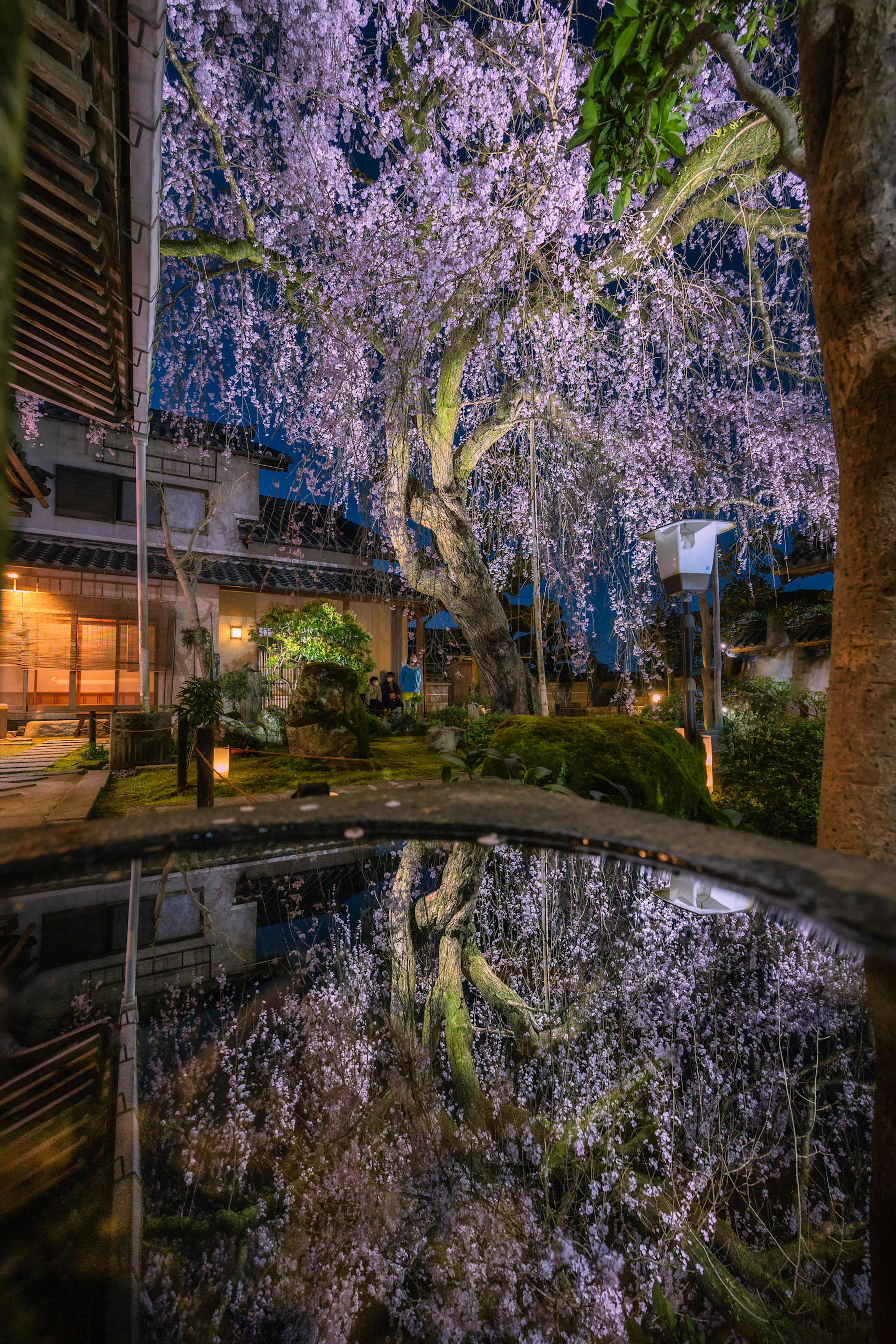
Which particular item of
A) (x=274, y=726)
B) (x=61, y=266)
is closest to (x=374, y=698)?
(x=274, y=726)

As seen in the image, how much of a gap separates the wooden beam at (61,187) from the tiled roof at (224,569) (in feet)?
20.2

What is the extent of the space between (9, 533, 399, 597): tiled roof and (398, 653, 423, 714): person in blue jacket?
2.56 m

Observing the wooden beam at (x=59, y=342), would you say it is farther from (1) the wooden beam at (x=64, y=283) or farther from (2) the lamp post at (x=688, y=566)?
(2) the lamp post at (x=688, y=566)

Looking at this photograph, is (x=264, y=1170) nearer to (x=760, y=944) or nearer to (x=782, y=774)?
(x=760, y=944)

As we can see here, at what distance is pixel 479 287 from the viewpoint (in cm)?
561

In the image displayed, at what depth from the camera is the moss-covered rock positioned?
3650 millimetres

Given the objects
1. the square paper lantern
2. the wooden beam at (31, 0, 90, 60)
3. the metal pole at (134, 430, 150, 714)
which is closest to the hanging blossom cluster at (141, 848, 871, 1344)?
the wooden beam at (31, 0, 90, 60)

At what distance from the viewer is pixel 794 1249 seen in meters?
0.75

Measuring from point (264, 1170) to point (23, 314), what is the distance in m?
5.66

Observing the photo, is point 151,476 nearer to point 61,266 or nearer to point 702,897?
point 61,266

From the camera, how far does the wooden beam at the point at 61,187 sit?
257 cm

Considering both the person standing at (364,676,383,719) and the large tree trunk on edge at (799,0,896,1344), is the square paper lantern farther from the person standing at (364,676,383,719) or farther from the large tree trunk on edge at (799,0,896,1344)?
the person standing at (364,676,383,719)

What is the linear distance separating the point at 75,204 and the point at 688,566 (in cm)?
530

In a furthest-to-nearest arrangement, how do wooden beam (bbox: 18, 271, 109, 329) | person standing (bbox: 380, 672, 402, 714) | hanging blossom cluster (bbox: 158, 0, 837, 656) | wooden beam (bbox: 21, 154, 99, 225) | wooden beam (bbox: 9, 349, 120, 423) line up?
person standing (bbox: 380, 672, 402, 714) < hanging blossom cluster (bbox: 158, 0, 837, 656) < wooden beam (bbox: 9, 349, 120, 423) < wooden beam (bbox: 18, 271, 109, 329) < wooden beam (bbox: 21, 154, 99, 225)
